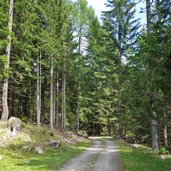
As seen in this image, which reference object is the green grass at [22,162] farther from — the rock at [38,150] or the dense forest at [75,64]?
the dense forest at [75,64]

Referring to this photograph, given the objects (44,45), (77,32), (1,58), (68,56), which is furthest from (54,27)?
(1,58)

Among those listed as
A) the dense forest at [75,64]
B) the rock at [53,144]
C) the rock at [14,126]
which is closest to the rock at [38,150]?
the rock at [14,126]

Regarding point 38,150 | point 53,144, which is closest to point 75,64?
point 53,144

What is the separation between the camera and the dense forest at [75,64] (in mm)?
20641

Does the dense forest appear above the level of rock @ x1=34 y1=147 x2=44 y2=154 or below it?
above

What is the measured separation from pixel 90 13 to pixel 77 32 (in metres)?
3.93

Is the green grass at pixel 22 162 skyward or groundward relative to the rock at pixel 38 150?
groundward

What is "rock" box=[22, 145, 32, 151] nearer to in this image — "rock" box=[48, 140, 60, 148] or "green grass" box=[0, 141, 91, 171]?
"green grass" box=[0, 141, 91, 171]

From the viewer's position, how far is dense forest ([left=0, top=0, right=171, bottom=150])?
20.6 m

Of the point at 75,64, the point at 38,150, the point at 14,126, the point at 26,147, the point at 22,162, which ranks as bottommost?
the point at 22,162

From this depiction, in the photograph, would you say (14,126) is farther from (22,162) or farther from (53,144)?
(22,162)

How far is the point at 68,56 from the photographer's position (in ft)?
116

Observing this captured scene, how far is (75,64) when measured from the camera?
124ft

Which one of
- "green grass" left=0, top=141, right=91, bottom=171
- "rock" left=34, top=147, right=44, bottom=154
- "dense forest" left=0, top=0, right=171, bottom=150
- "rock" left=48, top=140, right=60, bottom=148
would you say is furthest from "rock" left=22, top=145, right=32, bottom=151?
"dense forest" left=0, top=0, right=171, bottom=150
